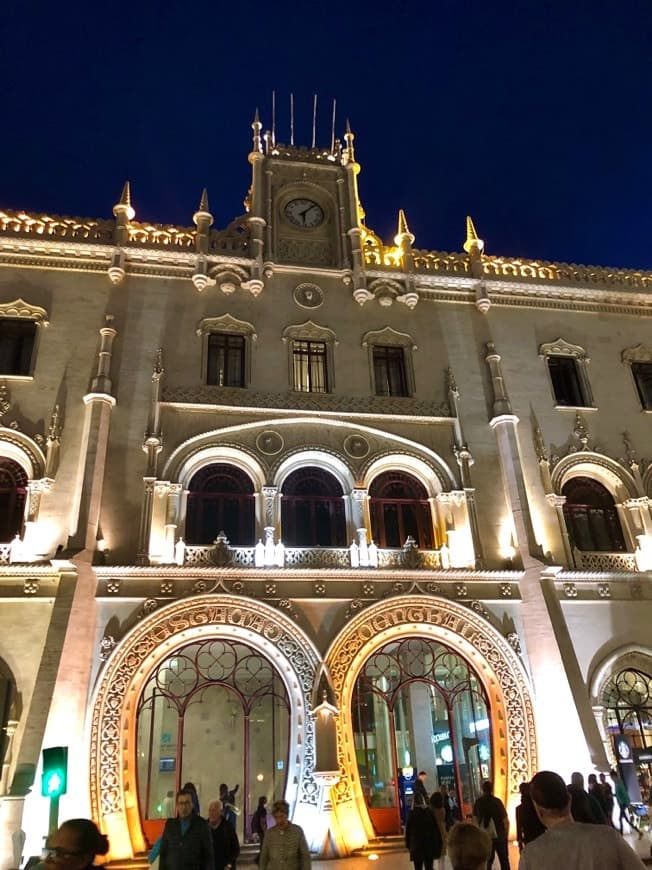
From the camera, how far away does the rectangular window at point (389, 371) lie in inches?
789

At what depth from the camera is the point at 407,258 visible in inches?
857

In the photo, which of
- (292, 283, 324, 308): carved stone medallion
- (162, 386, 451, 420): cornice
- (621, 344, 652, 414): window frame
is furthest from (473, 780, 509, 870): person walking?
(621, 344, 652, 414): window frame

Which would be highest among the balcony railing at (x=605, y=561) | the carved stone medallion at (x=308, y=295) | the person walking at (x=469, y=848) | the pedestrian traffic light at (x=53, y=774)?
the carved stone medallion at (x=308, y=295)

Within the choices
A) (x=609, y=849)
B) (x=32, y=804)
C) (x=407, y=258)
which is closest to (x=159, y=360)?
(x=407, y=258)

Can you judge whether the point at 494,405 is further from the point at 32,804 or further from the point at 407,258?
the point at 32,804

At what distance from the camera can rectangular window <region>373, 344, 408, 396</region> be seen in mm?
20031

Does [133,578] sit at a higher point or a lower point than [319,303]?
lower

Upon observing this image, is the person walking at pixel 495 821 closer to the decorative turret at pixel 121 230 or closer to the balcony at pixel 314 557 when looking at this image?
the balcony at pixel 314 557

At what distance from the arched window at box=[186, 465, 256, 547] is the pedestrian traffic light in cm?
635

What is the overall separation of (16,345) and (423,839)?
1580cm

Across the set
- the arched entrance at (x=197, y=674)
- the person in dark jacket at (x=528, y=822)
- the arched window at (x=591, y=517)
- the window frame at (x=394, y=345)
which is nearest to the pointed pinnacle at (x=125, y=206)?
the window frame at (x=394, y=345)

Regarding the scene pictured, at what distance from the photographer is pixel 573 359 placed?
21734 millimetres

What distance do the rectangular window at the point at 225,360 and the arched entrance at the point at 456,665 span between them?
763 cm

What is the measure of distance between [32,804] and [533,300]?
1961 cm
